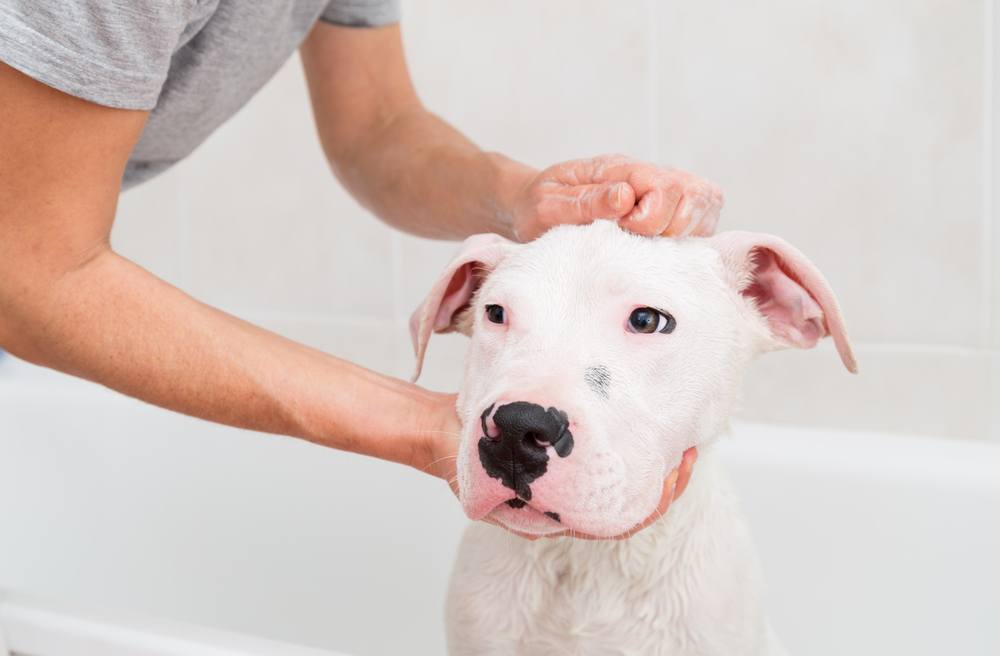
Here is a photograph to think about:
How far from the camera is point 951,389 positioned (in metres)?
2.01

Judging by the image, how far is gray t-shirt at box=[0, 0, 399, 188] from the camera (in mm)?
1103

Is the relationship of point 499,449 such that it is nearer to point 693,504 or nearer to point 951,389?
point 693,504

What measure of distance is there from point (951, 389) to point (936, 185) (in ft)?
1.21

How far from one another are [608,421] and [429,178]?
77cm

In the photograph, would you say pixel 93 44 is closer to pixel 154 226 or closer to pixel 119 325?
pixel 119 325

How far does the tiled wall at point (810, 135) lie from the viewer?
6.42 feet

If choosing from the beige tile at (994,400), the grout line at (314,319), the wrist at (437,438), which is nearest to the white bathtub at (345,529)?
the beige tile at (994,400)

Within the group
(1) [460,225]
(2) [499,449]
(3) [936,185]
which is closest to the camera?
(2) [499,449]

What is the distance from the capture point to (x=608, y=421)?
1.03m

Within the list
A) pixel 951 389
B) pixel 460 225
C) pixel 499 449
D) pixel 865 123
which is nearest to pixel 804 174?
pixel 865 123

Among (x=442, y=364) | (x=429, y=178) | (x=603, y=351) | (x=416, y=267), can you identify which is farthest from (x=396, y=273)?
(x=603, y=351)

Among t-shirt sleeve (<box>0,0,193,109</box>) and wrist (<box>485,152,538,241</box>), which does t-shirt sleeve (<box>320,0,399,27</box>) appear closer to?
wrist (<box>485,152,538,241</box>)

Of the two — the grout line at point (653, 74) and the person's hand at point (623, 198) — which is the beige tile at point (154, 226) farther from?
the person's hand at point (623, 198)

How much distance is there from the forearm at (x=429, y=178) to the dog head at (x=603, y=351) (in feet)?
0.75
